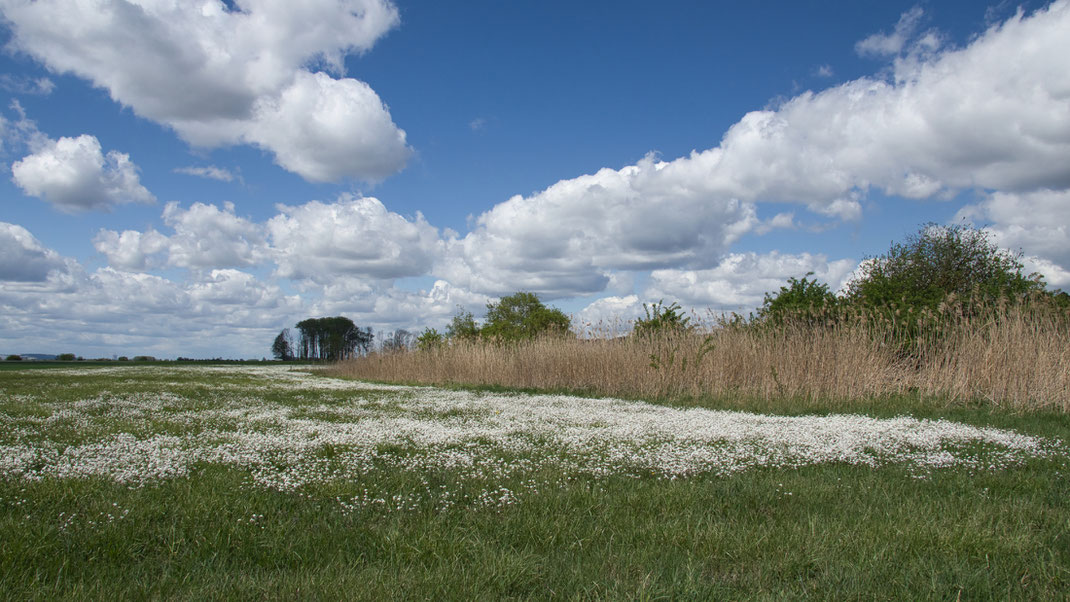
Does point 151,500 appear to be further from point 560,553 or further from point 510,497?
point 560,553

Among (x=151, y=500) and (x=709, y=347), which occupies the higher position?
(x=709, y=347)

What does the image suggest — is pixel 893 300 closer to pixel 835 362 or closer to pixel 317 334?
pixel 835 362

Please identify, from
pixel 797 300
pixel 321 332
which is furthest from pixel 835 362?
pixel 321 332

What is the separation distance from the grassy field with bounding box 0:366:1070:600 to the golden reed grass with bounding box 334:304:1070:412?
201 inches

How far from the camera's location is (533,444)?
7480mm

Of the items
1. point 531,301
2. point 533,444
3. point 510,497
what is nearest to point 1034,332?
point 533,444

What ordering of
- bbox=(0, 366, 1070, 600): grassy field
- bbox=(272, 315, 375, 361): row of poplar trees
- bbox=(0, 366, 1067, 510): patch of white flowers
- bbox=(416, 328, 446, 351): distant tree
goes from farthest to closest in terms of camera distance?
1. bbox=(272, 315, 375, 361): row of poplar trees
2. bbox=(416, 328, 446, 351): distant tree
3. bbox=(0, 366, 1067, 510): patch of white flowers
4. bbox=(0, 366, 1070, 600): grassy field

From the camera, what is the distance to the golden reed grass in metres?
12.5

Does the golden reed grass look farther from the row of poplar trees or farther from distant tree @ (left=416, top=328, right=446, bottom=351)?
the row of poplar trees

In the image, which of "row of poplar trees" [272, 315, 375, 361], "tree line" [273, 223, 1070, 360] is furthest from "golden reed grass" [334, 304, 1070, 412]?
"row of poplar trees" [272, 315, 375, 361]

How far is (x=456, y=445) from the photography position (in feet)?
24.4

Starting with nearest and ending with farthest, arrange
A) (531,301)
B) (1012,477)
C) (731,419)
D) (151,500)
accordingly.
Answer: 1. (151,500)
2. (1012,477)
3. (731,419)
4. (531,301)

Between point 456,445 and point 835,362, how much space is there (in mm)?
10915

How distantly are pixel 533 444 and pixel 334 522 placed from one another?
356 cm
